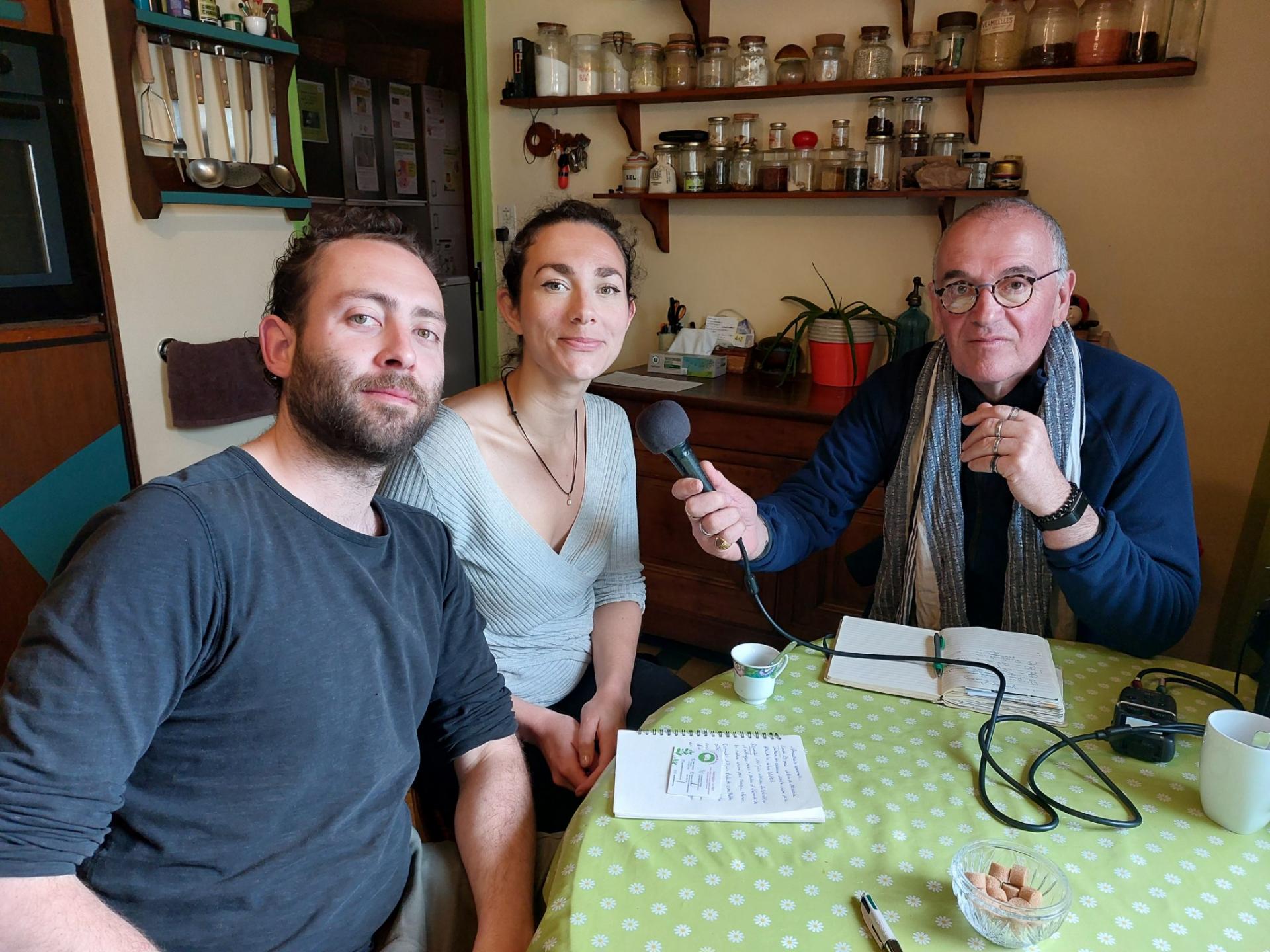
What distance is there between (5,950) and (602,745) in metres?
0.79

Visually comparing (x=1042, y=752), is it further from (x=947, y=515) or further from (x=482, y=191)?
(x=482, y=191)

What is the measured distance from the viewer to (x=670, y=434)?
1198mm

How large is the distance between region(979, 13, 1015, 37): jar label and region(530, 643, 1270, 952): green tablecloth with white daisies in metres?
2.05

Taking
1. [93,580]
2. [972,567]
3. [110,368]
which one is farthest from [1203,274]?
[110,368]

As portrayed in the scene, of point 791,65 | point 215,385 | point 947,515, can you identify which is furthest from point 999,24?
Result: point 215,385

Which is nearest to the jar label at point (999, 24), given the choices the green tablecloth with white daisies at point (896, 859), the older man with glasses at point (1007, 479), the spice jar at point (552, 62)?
the older man with glasses at point (1007, 479)

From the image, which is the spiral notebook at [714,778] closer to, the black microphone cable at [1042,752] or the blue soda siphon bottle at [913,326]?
the black microphone cable at [1042,752]

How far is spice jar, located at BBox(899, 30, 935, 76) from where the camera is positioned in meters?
2.46

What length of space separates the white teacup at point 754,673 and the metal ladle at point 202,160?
7.18 feet

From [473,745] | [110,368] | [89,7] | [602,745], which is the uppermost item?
[89,7]

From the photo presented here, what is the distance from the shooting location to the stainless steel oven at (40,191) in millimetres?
2010

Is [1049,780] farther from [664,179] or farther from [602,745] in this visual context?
[664,179]

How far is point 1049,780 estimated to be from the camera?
3.02 feet

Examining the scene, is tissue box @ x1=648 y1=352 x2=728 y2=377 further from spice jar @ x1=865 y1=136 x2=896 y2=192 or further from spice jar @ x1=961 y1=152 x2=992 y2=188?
spice jar @ x1=961 y1=152 x2=992 y2=188
